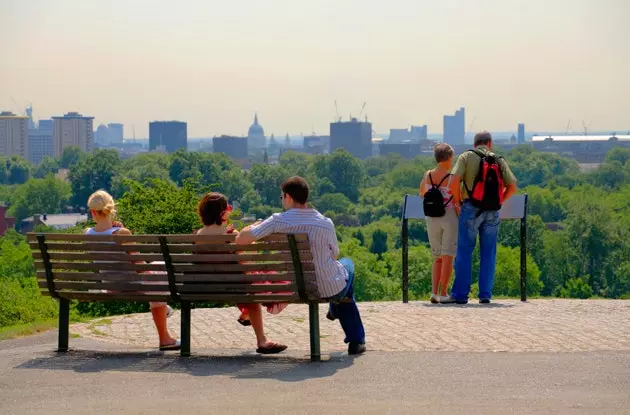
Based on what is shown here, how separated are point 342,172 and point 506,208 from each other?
598ft

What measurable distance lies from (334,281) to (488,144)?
419 centimetres

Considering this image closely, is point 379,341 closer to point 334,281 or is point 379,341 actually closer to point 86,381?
point 334,281

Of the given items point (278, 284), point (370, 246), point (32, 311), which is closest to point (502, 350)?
point (278, 284)

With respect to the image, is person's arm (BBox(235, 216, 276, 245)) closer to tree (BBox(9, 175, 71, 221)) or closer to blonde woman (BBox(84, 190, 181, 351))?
blonde woman (BBox(84, 190, 181, 351))

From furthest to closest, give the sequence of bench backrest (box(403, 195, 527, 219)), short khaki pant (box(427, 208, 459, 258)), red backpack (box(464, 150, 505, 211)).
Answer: bench backrest (box(403, 195, 527, 219)) < short khaki pant (box(427, 208, 459, 258)) < red backpack (box(464, 150, 505, 211))

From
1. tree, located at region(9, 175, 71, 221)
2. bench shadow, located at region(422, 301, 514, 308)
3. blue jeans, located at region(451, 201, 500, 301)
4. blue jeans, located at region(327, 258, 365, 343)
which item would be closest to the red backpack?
blue jeans, located at region(451, 201, 500, 301)

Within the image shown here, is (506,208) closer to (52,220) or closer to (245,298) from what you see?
(245,298)

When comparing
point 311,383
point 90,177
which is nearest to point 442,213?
point 311,383

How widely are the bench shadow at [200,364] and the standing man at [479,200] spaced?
3.72 metres

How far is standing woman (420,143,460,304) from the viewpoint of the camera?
13.0 metres

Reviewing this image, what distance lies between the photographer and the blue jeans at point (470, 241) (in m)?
13.0

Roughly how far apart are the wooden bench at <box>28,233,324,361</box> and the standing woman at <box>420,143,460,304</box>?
373cm

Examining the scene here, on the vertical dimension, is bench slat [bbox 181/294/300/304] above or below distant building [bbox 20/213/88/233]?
above

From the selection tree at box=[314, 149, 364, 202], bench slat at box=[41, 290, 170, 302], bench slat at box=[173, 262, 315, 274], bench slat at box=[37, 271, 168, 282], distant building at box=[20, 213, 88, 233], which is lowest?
distant building at box=[20, 213, 88, 233]
